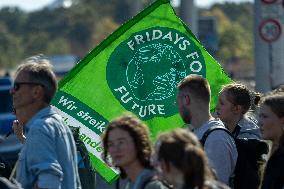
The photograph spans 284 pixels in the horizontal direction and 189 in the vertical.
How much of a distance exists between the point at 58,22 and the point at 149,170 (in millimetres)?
119781

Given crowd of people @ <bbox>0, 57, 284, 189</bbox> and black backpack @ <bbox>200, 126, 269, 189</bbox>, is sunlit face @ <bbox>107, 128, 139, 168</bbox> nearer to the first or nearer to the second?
crowd of people @ <bbox>0, 57, 284, 189</bbox>

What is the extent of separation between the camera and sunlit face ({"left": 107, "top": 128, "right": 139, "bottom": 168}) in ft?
19.0

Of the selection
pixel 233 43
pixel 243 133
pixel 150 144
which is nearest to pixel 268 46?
pixel 243 133

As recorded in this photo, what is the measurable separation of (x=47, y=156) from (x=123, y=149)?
0.57 m

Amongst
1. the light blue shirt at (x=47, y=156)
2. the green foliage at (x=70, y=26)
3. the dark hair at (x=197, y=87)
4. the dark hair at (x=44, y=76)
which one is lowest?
the light blue shirt at (x=47, y=156)

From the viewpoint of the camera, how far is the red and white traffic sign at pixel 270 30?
13742 mm

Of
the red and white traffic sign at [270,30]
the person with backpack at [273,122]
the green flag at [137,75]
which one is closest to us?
the person with backpack at [273,122]

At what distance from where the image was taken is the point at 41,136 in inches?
244

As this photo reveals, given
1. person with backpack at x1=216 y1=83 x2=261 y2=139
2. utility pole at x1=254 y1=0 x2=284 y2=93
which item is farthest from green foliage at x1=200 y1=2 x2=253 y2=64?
person with backpack at x1=216 y1=83 x2=261 y2=139

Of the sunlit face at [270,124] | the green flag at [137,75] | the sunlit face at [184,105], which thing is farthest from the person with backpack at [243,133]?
the green flag at [137,75]

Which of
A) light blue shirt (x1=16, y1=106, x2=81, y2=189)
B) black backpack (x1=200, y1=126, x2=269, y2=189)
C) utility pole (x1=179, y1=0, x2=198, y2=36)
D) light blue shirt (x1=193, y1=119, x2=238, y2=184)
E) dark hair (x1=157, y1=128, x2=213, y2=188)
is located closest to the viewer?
dark hair (x1=157, y1=128, x2=213, y2=188)

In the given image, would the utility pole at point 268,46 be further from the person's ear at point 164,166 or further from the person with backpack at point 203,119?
the person's ear at point 164,166

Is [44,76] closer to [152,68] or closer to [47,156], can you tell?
[47,156]

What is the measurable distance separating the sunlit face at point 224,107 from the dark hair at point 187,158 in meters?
2.62
